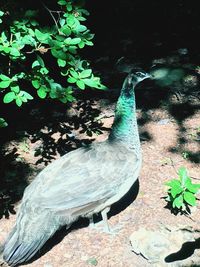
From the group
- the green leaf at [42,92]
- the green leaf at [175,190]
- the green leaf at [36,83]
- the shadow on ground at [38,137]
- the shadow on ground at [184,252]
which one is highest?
the green leaf at [36,83]

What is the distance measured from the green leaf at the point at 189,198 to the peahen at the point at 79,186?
515 millimetres

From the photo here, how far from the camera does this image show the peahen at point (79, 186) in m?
3.77

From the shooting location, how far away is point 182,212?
173 inches

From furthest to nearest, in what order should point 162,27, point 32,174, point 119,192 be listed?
point 162,27, point 32,174, point 119,192

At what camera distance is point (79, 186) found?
3982mm

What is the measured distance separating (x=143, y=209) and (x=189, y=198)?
1.72 ft

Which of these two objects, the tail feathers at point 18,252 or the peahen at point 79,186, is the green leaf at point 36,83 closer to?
the peahen at point 79,186

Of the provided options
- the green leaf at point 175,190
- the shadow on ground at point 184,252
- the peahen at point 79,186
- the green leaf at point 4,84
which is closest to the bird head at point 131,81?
the peahen at point 79,186

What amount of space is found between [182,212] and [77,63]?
1.84 m

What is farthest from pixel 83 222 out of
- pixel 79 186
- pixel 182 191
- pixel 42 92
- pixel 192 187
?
pixel 42 92

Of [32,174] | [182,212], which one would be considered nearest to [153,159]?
[182,212]

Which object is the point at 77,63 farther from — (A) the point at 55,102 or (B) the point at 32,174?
(A) the point at 55,102

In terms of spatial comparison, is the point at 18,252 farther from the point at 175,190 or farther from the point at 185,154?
the point at 185,154

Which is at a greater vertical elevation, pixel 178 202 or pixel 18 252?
pixel 18 252
